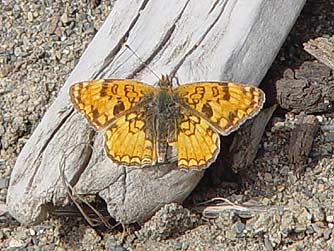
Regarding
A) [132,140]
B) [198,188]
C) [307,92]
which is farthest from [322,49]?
[132,140]

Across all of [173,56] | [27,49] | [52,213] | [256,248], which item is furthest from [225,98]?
[27,49]

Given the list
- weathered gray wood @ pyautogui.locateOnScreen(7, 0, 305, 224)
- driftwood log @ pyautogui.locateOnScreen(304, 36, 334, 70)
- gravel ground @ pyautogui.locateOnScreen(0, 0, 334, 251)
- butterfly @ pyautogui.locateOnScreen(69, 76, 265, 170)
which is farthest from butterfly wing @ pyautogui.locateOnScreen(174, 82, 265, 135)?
driftwood log @ pyautogui.locateOnScreen(304, 36, 334, 70)

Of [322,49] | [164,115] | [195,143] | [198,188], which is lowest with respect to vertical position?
[198,188]

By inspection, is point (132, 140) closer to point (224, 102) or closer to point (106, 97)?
point (106, 97)

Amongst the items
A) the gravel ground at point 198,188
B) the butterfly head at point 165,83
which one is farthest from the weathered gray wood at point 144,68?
the gravel ground at point 198,188

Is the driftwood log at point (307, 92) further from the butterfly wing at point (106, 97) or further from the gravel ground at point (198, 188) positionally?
the butterfly wing at point (106, 97)

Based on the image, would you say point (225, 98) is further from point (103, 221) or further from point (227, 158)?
point (103, 221)
